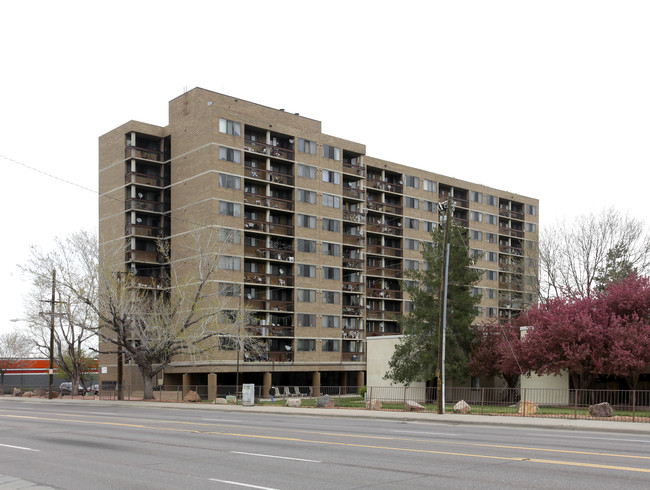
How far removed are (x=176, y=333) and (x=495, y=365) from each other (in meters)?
21.5

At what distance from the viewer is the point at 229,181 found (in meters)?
64.1

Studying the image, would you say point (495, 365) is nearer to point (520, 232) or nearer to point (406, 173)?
point (406, 173)

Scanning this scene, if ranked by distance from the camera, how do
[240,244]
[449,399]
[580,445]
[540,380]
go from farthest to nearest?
[240,244] < [449,399] < [540,380] < [580,445]

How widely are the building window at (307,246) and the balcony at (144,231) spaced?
13.9 metres

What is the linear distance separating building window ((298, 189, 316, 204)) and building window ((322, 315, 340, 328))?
12.2 m

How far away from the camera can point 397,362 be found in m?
46.0

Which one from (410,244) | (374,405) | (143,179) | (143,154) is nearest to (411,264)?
(410,244)

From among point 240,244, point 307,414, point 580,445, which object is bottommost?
point 307,414

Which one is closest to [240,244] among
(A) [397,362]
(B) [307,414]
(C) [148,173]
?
(C) [148,173]

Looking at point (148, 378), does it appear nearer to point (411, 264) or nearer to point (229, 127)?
point (229, 127)

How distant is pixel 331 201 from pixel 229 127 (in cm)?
1447

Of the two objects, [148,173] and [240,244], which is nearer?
[240,244]

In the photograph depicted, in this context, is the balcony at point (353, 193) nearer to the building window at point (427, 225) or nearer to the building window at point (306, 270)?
the building window at point (306, 270)

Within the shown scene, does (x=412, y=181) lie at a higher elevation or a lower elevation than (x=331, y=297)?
higher
